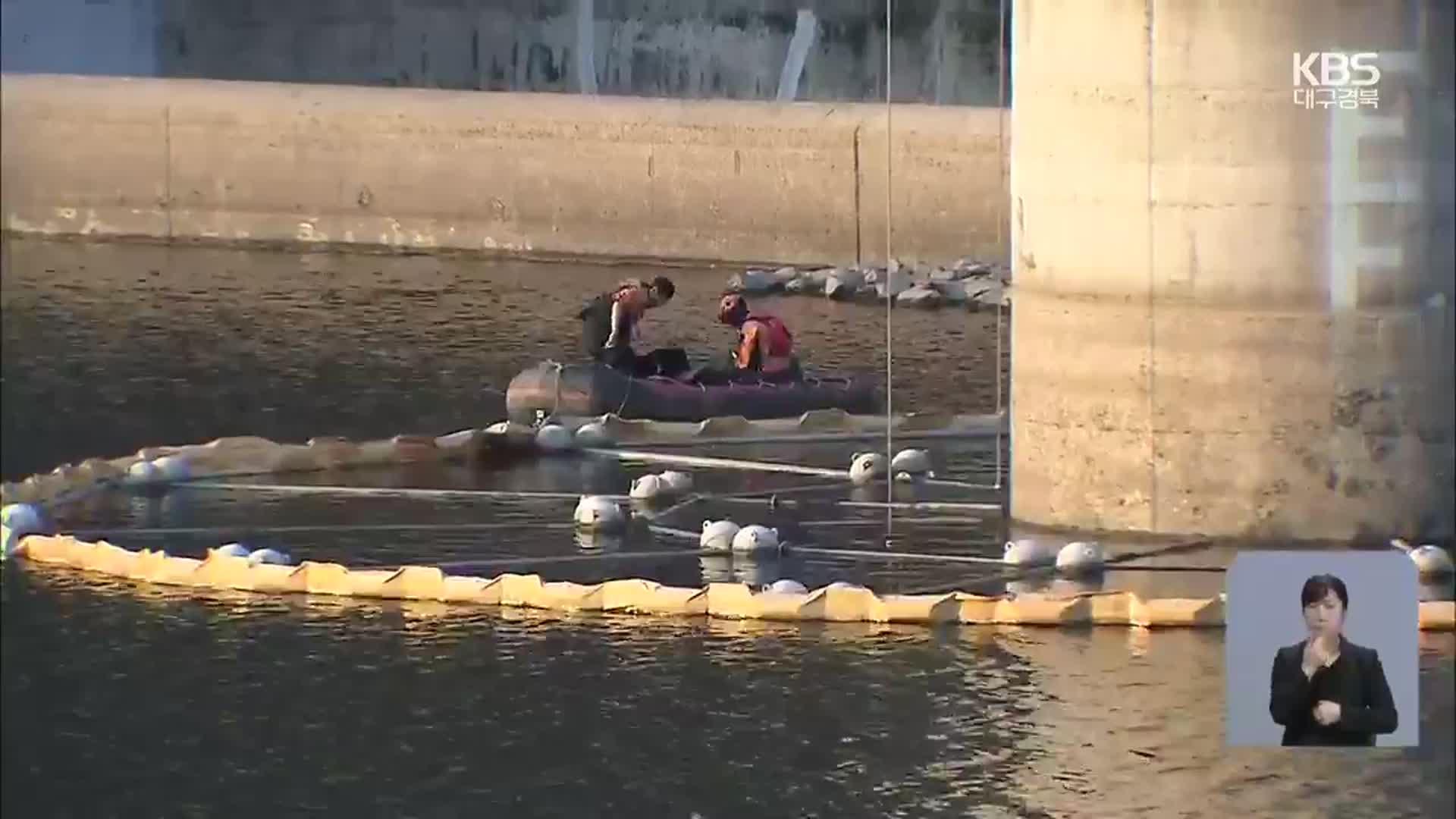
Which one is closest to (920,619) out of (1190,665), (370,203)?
(1190,665)

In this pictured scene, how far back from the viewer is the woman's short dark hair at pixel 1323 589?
450 inches

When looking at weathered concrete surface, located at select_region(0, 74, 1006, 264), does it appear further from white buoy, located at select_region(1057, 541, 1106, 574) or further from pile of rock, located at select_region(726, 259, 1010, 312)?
white buoy, located at select_region(1057, 541, 1106, 574)

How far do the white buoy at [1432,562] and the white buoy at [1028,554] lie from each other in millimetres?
2060

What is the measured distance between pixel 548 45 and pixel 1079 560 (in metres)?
36.6

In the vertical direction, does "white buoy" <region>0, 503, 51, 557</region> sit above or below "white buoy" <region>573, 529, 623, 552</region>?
above

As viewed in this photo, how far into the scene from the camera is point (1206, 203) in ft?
68.0

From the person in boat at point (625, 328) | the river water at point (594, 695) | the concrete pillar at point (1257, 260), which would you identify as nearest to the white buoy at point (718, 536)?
the river water at point (594, 695)

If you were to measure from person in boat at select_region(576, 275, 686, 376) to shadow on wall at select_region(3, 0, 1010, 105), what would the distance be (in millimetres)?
21095

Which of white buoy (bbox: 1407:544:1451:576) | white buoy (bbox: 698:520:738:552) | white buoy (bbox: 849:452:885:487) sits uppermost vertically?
white buoy (bbox: 849:452:885:487)

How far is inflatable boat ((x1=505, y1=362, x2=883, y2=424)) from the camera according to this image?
87.0 feet

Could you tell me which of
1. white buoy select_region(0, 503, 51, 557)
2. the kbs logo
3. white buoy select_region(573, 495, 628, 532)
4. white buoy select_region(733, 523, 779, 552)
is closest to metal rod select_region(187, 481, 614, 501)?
white buoy select_region(573, 495, 628, 532)

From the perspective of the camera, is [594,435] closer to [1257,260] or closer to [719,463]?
[719,463]

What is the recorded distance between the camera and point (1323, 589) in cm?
1146

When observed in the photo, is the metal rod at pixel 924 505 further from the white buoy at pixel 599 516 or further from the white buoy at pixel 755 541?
the white buoy at pixel 755 541
